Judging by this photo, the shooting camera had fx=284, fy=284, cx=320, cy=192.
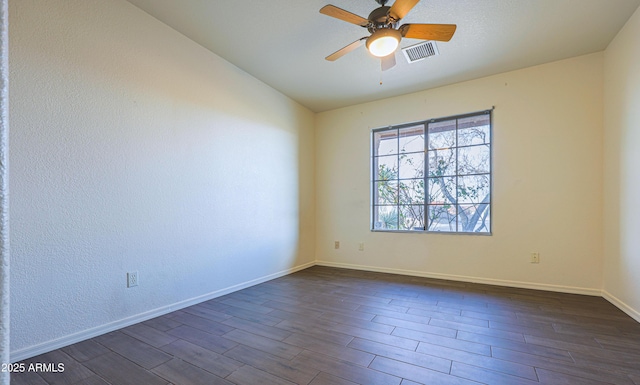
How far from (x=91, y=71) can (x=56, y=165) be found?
0.73m

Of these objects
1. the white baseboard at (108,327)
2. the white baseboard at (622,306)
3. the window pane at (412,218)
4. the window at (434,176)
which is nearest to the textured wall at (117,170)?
the white baseboard at (108,327)

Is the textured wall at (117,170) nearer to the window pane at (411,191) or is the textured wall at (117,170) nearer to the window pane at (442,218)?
the window pane at (411,191)

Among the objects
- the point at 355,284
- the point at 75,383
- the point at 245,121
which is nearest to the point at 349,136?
the point at 245,121

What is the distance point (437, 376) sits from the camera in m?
1.59

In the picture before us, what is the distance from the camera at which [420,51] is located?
112 inches

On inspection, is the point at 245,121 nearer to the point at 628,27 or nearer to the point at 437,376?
the point at 437,376

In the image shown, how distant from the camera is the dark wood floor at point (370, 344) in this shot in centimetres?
160

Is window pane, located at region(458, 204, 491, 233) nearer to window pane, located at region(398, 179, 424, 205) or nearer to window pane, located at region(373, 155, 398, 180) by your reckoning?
window pane, located at region(398, 179, 424, 205)

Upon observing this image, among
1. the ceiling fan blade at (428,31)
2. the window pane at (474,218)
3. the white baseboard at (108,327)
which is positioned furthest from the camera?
the window pane at (474,218)

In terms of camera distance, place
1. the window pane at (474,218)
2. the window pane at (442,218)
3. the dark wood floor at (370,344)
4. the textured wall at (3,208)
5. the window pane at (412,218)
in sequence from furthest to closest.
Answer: the window pane at (412,218), the window pane at (442,218), the window pane at (474,218), the dark wood floor at (370,344), the textured wall at (3,208)

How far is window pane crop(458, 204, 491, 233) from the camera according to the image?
11.4 feet

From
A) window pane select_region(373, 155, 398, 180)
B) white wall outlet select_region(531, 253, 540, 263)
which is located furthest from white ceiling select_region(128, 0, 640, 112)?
white wall outlet select_region(531, 253, 540, 263)

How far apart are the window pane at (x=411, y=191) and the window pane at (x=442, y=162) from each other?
22 cm

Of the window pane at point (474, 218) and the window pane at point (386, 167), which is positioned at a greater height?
the window pane at point (386, 167)
